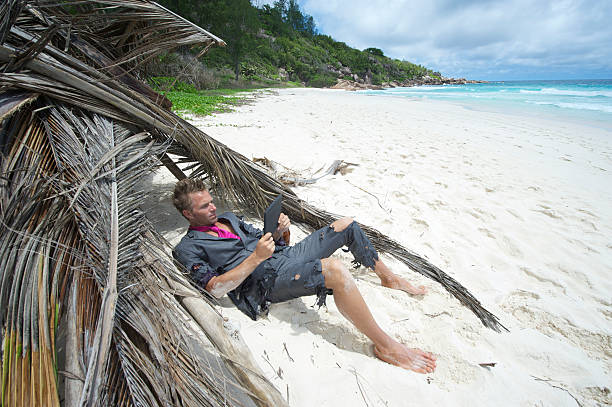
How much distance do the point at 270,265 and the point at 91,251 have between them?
1.00 m

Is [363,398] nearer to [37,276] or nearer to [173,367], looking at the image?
[173,367]

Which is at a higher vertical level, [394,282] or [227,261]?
[227,261]

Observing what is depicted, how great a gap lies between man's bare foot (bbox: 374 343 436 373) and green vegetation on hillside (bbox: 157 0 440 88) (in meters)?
3.83

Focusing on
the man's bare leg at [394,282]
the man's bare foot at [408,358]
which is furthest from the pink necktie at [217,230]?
the man's bare foot at [408,358]

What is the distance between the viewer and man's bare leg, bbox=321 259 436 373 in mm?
1628

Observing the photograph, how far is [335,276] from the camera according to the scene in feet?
5.59

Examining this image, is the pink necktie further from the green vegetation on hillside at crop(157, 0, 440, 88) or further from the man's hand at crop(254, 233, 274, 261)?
the green vegetation on hillside at crop(157, 0, 440, 88)

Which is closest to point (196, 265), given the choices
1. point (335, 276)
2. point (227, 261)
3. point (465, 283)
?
point (227, 261)

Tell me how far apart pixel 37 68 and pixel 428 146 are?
6.17 meters

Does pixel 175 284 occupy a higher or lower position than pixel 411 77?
lower

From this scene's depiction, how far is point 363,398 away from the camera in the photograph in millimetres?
1376

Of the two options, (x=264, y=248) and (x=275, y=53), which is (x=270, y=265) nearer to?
(x=264, y=248)

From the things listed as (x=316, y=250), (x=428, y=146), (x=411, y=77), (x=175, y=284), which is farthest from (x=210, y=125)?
(x=411, y=77)

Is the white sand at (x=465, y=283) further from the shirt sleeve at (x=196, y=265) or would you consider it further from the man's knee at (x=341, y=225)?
the man's knee at (x=341, y=225)
